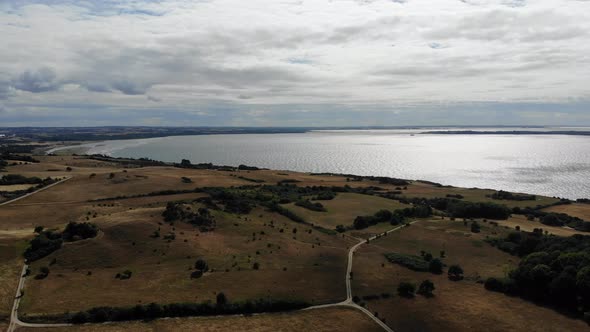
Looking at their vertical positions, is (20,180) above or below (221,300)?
above

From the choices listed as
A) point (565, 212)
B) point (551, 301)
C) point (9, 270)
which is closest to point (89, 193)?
point (9, 270)

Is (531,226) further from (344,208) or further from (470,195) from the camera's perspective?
(470,195)

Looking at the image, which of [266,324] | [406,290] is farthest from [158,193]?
[406,290]

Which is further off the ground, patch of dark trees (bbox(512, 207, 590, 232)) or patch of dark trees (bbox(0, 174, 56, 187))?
patch of dark trees (bbox(0, 174, 56, 187))

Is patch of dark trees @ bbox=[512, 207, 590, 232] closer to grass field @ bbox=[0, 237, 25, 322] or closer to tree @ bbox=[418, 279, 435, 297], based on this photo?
tree @ bbox=[418, 279, 435, 297]

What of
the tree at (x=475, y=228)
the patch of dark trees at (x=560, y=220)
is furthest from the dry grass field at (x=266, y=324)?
the patch of dark trees at (x=560, y=220)

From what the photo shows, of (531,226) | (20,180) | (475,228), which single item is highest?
(20,180)

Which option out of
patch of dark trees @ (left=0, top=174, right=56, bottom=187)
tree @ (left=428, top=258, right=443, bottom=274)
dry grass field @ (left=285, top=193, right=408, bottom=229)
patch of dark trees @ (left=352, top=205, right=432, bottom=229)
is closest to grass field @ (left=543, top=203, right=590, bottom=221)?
patch of dark trees @ (left=352, top=205, right=432, bottom=229)
